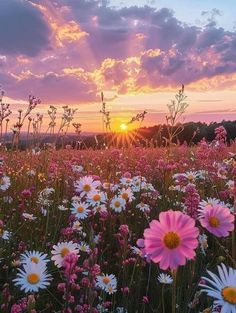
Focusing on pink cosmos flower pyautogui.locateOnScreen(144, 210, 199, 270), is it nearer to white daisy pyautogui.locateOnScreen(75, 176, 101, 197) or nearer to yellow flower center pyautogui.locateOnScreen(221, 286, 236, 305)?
yellow flower center pyautogui.locateOnScreen(221, 286, 236, 305)

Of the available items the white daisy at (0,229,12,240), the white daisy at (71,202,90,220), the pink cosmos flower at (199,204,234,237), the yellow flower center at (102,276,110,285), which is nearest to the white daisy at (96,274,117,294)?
the yellow flower center at (102,276,110,285)

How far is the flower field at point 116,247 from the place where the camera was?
1439 mm

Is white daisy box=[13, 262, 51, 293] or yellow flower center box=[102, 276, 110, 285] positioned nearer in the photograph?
white daisy box=[13, 262, 51, 293]

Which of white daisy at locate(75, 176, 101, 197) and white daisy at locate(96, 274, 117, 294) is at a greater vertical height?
white daisy at locate(75, 176, 101, 197)

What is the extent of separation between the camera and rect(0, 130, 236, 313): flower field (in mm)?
1439

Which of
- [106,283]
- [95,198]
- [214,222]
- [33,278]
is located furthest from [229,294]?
[95,198]

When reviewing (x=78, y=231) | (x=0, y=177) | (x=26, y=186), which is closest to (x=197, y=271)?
(x=78, y=231)

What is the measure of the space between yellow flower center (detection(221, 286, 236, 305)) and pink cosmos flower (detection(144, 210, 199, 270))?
254 millimetres

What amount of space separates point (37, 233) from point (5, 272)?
2.36ft

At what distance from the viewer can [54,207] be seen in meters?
4.30

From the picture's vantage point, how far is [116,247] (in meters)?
3.80

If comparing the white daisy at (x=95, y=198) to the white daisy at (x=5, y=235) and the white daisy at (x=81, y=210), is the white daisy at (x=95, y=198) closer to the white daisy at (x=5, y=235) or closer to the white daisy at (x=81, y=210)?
the white daisy at (x=81, y=210)

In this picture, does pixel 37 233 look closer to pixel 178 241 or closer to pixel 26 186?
pixel 26 186

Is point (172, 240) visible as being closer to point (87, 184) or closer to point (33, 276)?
point (33, 276)
